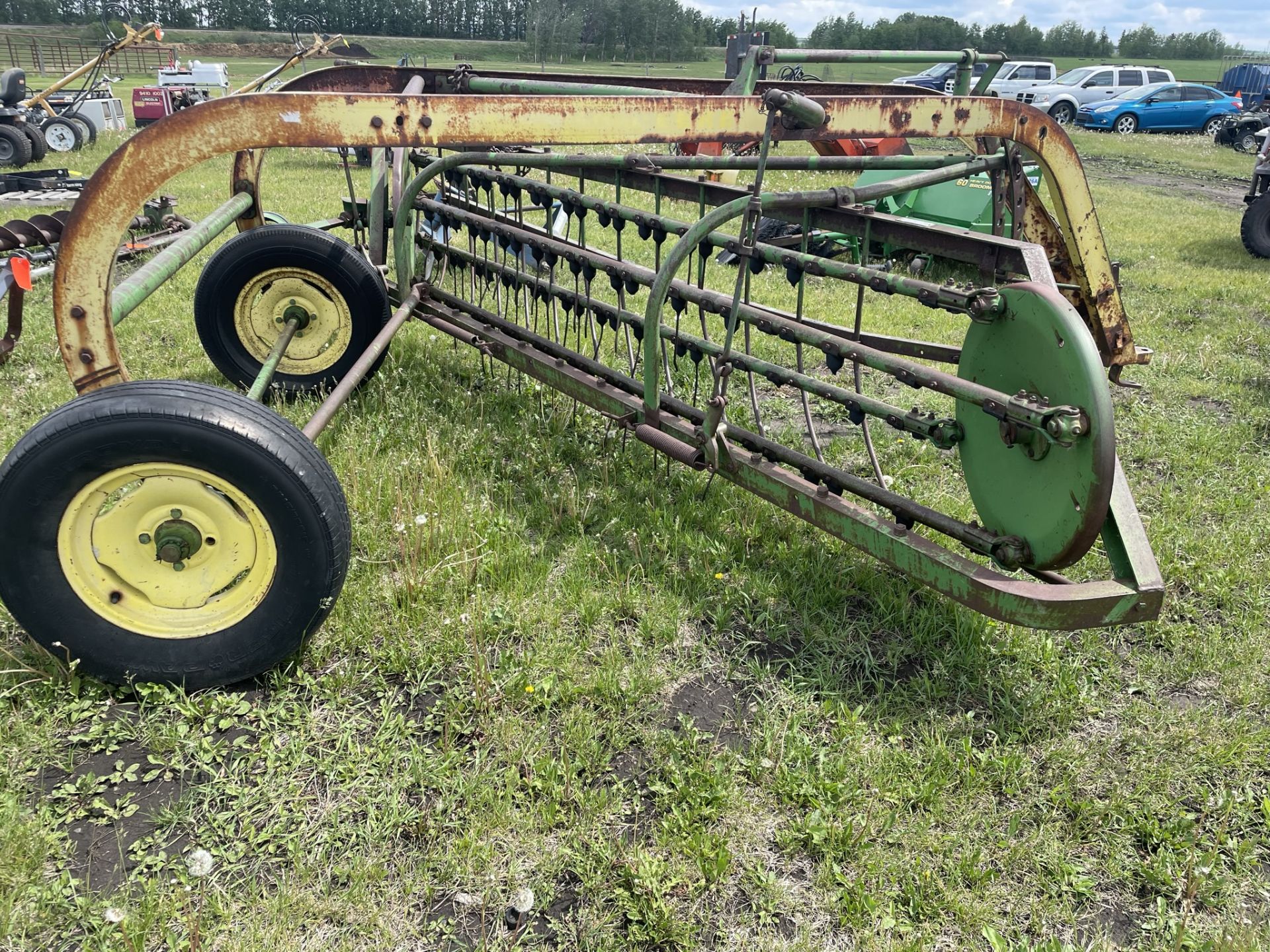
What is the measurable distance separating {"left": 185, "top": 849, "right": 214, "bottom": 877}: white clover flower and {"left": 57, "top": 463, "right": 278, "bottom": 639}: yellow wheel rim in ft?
2.06

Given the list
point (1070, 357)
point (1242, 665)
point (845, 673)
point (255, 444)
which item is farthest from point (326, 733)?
point (1242, 665)

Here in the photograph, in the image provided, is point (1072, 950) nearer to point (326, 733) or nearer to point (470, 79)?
point (326, 733)

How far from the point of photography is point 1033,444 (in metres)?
2.39

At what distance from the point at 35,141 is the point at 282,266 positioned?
11817 mm

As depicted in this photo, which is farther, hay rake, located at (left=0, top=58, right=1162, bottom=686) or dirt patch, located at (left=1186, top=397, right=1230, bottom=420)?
dirt patch, located at (left=1186, top=397, right=1230, bottom=420)

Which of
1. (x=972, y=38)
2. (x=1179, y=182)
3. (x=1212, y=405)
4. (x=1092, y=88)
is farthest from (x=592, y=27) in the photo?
(x=1212, y=405)

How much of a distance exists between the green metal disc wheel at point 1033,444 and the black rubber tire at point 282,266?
111 inches

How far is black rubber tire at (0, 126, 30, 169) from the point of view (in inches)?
470

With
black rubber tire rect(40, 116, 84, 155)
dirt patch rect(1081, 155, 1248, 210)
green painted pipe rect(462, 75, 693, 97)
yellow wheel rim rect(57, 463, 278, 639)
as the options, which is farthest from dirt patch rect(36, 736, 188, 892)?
black rubber tire rect(40, 116, 84, 155)

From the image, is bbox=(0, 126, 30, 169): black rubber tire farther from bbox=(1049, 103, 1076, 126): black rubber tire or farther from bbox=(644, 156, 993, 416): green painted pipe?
bbox=(1049, 103, 1076, 126): black rubber tire

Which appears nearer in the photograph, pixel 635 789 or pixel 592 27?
pixel 635 789

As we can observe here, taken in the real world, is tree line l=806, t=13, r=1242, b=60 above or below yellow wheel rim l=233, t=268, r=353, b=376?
above

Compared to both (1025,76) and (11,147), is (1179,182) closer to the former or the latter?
(1025,76)

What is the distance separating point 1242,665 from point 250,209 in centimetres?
436
